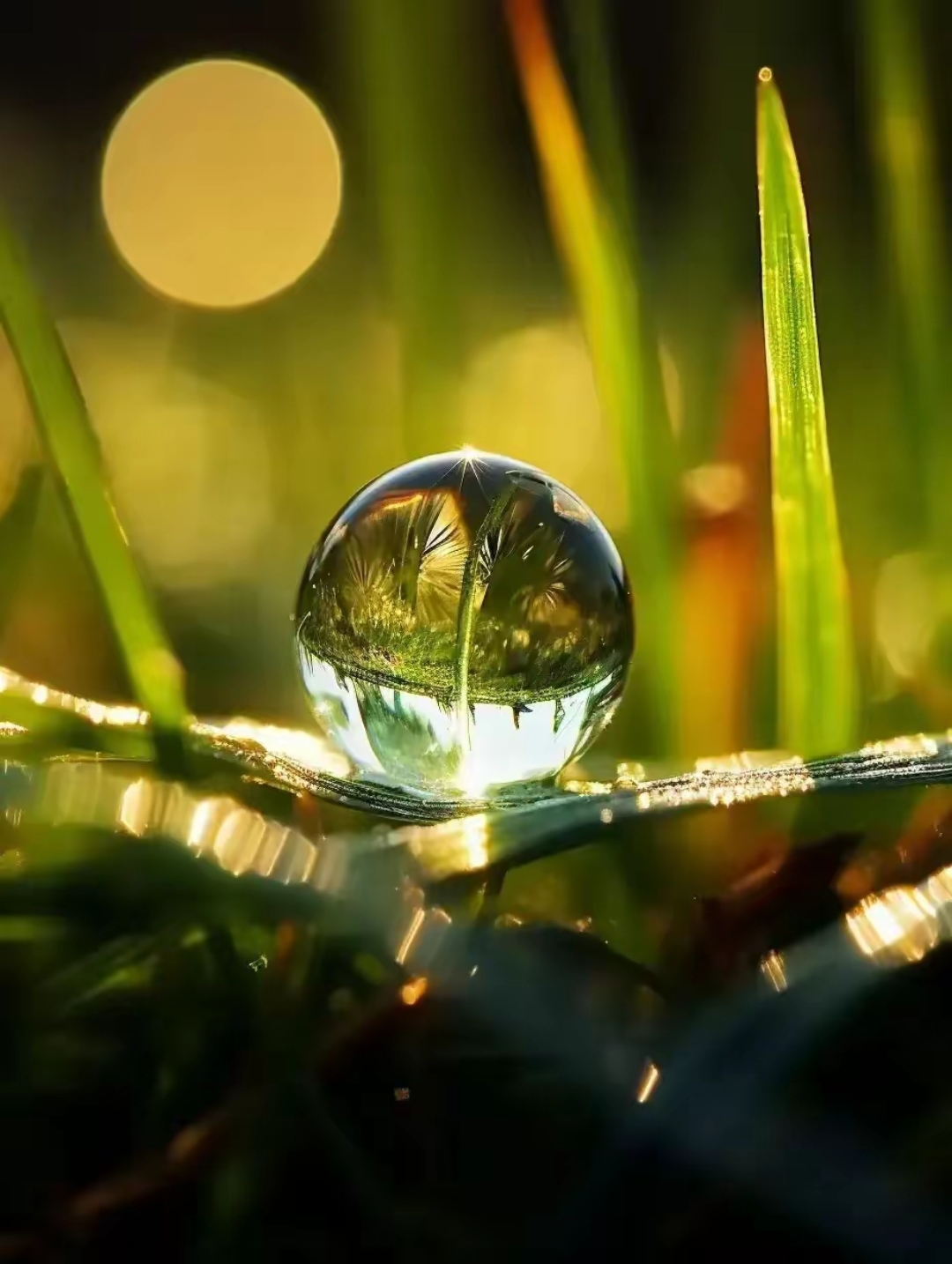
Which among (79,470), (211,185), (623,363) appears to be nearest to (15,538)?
(79,470)

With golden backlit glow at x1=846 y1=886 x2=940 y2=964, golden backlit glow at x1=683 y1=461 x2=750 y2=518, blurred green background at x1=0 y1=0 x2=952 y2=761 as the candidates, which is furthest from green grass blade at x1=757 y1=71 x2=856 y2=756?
golden backlit glow at x1=683 y1=461 x2=750 y2=518

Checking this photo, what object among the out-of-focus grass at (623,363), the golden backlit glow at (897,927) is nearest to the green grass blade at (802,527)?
the out-of-focus grass at (623,363)

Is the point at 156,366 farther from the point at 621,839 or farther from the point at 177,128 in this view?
the point at 621,839

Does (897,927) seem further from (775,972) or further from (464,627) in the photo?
(464,627)

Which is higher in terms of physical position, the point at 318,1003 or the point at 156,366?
the point at 156,366

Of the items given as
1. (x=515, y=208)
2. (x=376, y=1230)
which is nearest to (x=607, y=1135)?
(x=376, y=1230)

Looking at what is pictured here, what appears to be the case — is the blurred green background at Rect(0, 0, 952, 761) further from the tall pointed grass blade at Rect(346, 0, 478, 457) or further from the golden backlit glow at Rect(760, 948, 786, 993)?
the golden backlit glow at Rect(760, 948, 786, 993)
